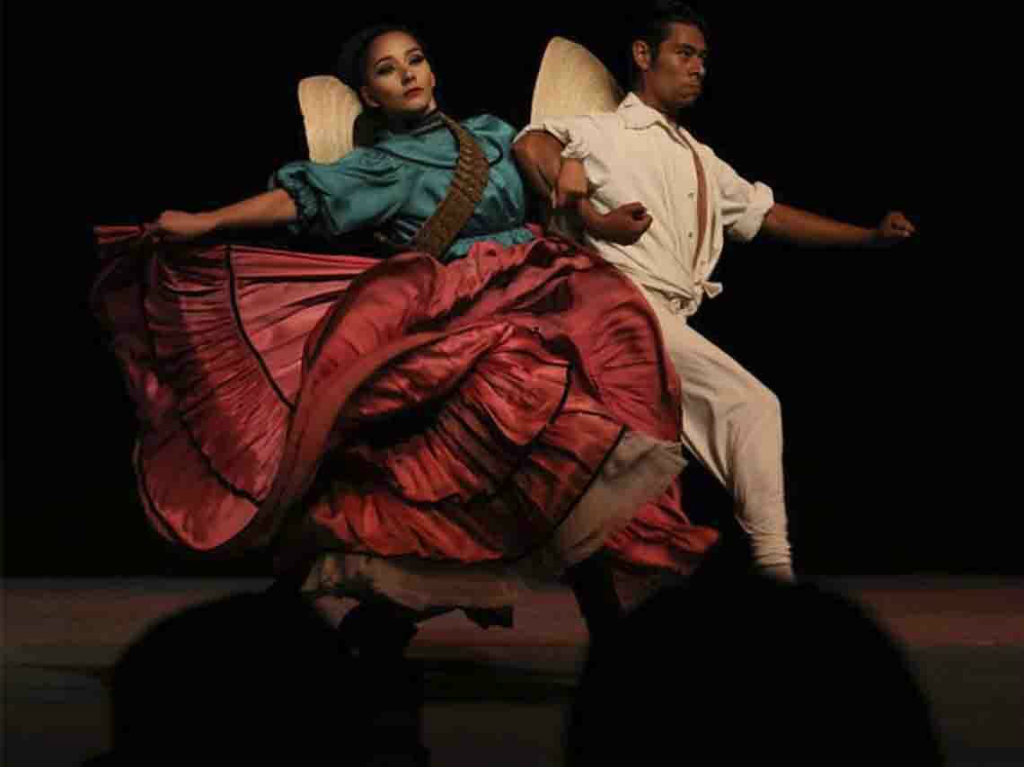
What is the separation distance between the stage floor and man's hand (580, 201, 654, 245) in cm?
73

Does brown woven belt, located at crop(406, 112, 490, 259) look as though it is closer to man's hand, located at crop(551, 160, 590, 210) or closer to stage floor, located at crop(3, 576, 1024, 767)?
man's hand, located at crop(551, 160, 590, 210)

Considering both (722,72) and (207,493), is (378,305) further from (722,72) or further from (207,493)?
(722,72)

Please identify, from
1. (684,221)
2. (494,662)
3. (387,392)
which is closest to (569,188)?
(684,221)

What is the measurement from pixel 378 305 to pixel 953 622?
192 centimetres

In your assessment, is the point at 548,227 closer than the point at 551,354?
No

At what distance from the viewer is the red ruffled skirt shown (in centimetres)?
316

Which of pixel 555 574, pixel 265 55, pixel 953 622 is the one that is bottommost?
pixel 953 622

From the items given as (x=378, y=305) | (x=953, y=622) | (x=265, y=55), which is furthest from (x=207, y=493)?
(x=953, y=622)

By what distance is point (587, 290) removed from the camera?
3.36 metres

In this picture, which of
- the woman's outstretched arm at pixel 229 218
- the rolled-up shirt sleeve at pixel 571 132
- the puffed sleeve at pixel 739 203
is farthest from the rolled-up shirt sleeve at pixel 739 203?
the woman's outstretched arm at pixel 229 218

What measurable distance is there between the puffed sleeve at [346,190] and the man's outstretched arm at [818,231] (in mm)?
667

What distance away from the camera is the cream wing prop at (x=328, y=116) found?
353 centimetres

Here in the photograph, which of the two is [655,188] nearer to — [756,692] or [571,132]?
[571,132]

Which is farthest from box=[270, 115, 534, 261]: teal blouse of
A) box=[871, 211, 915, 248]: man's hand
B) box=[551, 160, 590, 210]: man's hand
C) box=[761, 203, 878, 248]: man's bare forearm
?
box=[871, 211, 915, 248]: man's hand
